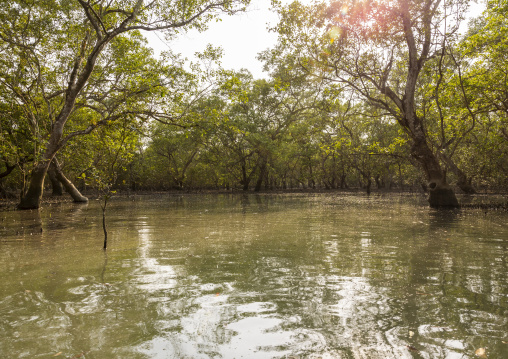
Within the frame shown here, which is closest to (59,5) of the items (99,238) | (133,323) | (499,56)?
(99,238)

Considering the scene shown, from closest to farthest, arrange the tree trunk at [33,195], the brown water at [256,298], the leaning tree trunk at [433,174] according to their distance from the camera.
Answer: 1. the brown water at [256,298]
2. the leaning tree trunk at [433,174]
3. the tree trunk at [33,195]

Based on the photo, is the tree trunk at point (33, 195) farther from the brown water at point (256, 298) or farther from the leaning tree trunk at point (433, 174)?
the leaning tree trunk at point (433, 174)

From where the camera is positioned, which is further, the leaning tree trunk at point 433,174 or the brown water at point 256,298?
the leaning tree trunk at point 433,174

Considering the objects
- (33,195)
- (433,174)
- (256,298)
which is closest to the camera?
(256,298)

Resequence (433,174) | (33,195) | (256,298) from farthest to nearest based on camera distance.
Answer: (33,195), (433,174), (256,298)

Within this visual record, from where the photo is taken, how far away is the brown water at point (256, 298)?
351 cm

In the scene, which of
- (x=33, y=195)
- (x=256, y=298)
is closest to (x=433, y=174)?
(x=256, y=298)

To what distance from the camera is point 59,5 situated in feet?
61.2

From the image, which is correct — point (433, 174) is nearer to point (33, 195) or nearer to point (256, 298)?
point (256, 298)

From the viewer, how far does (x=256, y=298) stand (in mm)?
4910

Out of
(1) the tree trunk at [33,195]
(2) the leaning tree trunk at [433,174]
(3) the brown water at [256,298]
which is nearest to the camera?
(3) the brown water at [256,298]

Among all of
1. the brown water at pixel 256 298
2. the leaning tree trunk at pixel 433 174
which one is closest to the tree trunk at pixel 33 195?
the brown water at pixel 256 298

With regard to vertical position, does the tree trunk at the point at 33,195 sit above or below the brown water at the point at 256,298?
above

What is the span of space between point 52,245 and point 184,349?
736cm
